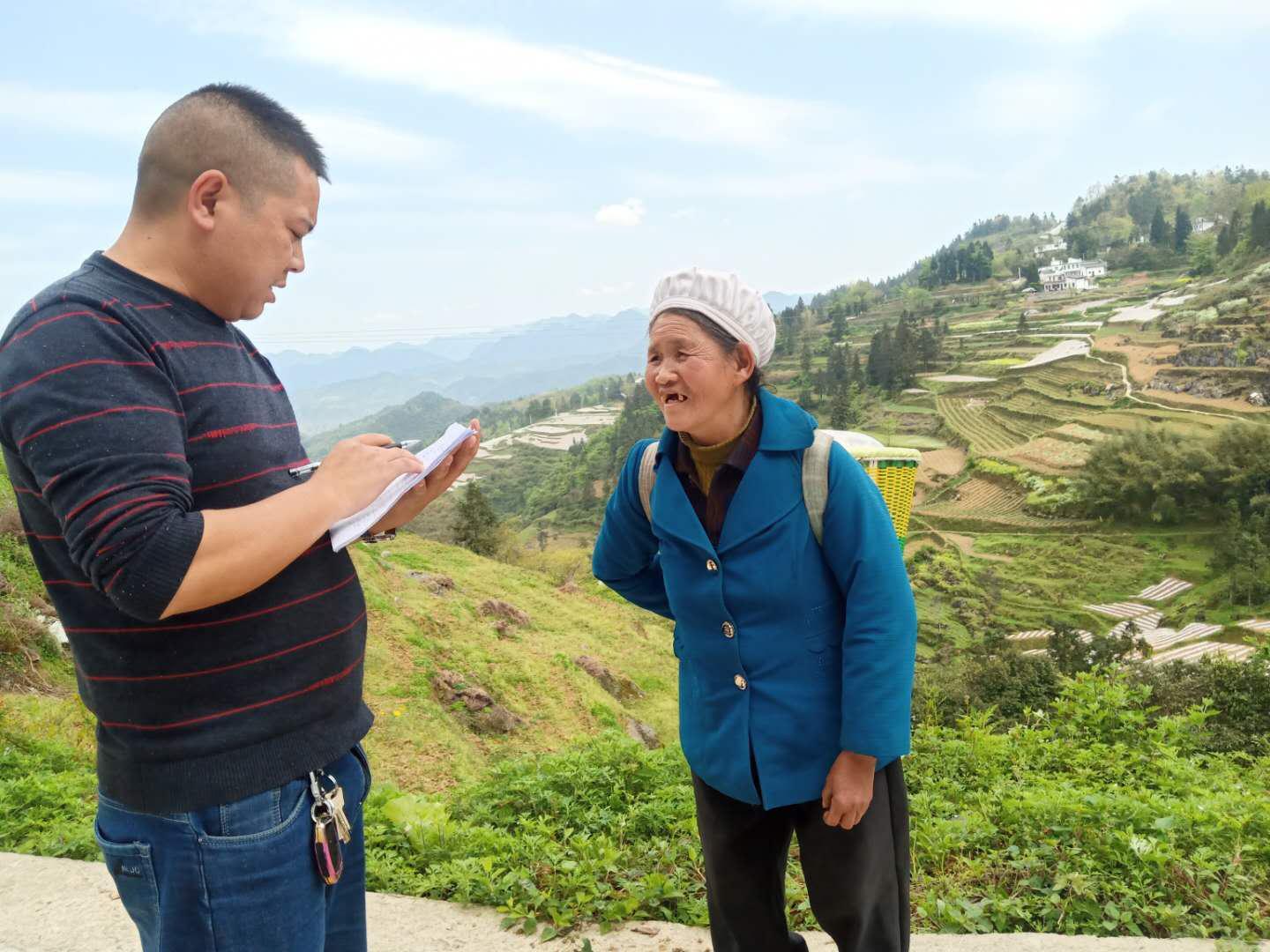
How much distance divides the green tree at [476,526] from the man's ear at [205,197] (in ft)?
60.2

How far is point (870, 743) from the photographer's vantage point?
1.42 meters

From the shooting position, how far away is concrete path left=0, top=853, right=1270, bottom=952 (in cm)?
203

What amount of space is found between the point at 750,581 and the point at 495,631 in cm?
972

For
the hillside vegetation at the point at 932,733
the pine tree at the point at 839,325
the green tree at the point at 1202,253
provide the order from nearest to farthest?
the hillside vegetation at the point at 932,733, the green tree at the point at 1202,253, the pine tree at the point at 839,325

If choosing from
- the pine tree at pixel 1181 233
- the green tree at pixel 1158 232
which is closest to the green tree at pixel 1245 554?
the pine tree at pixel 1181 233

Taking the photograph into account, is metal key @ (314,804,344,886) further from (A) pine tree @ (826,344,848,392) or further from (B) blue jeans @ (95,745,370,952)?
(A) pine tree @ (826,344,848,392)

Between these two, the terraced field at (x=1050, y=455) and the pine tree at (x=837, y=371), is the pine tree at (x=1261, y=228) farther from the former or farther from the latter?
the pine tree at (x=837, y=371)

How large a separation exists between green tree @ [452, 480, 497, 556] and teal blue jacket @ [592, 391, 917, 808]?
59.1 feet

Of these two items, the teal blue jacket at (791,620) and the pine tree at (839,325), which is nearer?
the teal blue jacket at (791,620)

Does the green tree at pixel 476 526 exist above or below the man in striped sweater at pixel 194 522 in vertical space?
below

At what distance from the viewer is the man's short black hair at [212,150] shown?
1059mm

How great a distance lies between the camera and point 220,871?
1050 mm

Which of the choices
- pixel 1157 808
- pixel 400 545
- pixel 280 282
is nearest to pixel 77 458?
pixel 280 282

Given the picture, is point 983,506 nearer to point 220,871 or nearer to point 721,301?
point 721,301
